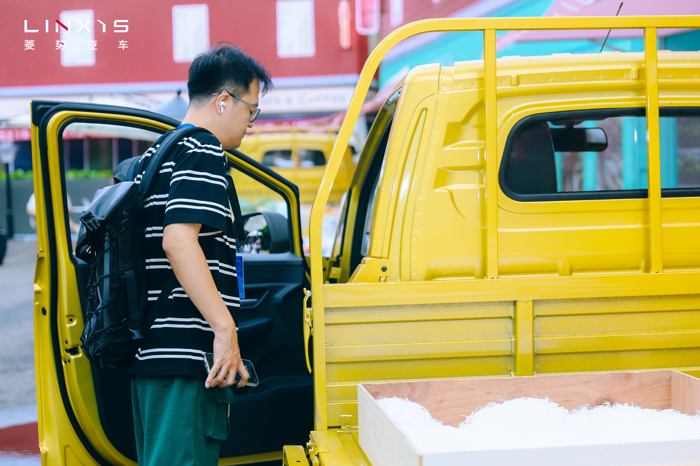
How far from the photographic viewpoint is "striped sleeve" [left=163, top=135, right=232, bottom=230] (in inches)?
66.1

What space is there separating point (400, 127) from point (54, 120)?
1.31 meters

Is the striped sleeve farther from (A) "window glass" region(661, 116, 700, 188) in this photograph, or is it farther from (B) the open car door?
(A) "window glass" region(661, 116, 700, 188)

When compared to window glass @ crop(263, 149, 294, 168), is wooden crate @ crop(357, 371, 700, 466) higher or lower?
lower

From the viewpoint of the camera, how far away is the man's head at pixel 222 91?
1887 millimetres

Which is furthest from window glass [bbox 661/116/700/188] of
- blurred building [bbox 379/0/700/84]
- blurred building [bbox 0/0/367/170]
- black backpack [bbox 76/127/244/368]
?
blurred building [bbox 0/0/367/170]

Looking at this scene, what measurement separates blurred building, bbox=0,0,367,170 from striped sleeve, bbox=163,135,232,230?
13.7m

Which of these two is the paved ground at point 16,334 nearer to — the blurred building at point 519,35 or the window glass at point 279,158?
the window glass at point 279,158

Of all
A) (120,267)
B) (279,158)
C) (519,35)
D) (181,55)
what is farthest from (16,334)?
(181,55)

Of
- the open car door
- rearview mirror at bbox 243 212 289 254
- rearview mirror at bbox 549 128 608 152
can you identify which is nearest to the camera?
the open car door

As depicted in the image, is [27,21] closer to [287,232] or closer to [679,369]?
[287,232]

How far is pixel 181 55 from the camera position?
50.9 ft

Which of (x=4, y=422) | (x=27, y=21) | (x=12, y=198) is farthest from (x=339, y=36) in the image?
(x=4, y=422)

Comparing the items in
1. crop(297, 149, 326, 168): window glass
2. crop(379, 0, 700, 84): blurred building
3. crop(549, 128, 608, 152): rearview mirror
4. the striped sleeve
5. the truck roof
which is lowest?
the striped sleeve

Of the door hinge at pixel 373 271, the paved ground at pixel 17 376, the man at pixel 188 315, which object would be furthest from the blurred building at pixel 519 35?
the paved ground at pixel 17 376
